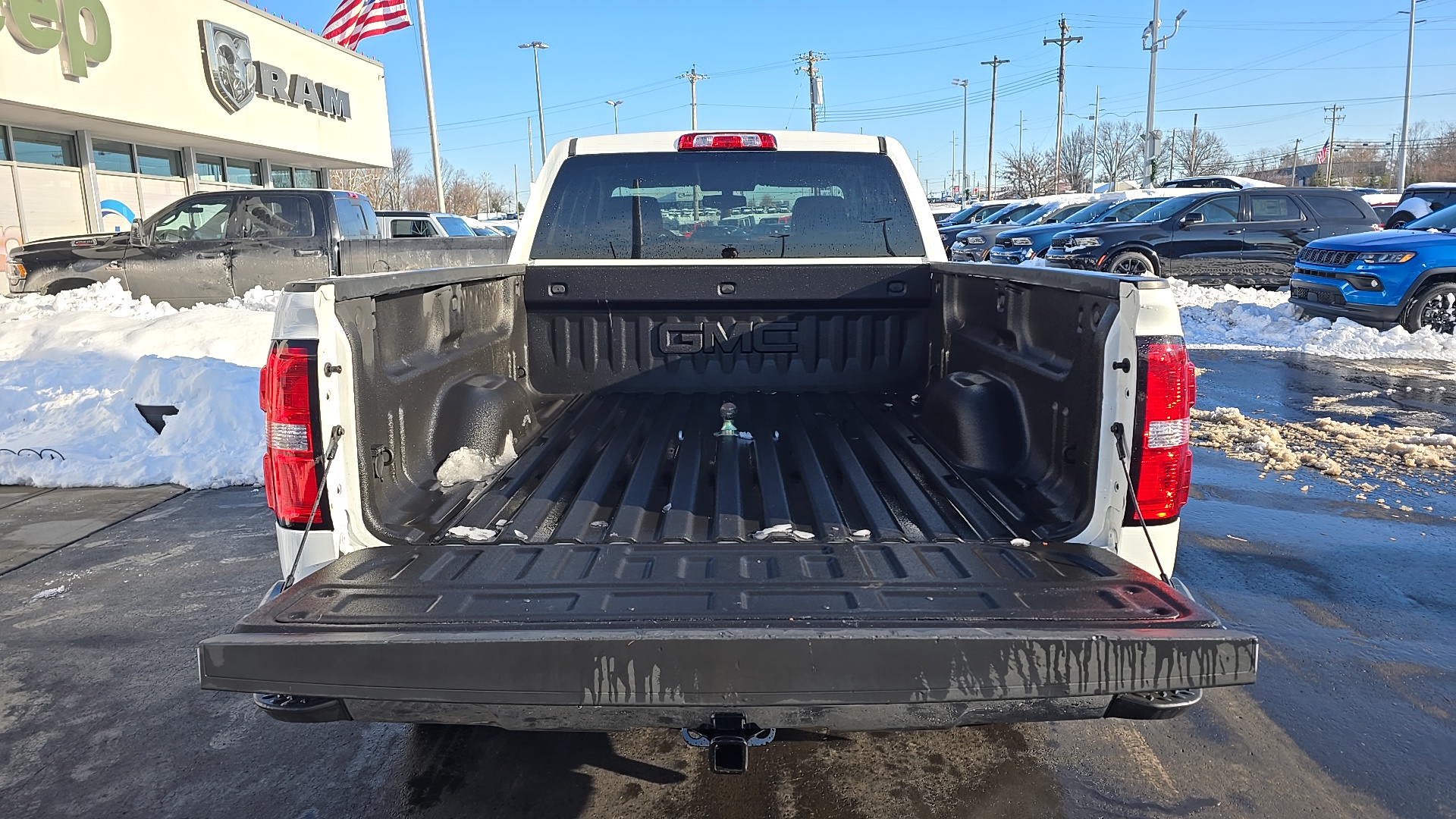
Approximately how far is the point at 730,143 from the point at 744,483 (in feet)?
5.92

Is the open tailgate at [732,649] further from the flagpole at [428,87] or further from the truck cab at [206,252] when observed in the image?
the flagpole at [428,87]

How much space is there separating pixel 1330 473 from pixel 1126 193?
20.6 m

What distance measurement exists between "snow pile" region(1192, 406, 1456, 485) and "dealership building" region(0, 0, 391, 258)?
18.2 meters

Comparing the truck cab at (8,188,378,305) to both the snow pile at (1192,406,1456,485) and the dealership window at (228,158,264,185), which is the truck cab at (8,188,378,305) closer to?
the snow pile at (1192,406,1456,485)

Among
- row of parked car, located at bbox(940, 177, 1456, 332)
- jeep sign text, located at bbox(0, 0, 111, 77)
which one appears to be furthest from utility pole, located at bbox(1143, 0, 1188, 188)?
jeep sign text, located at bbox(0, 0, 111, 77)

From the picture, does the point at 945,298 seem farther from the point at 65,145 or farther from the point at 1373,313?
the point at 65,145

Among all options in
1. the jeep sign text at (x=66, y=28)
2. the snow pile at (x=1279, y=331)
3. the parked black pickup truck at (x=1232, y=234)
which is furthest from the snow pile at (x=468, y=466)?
the jeep sign text at (x=66, y=28)

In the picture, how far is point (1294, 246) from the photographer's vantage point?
15.7m

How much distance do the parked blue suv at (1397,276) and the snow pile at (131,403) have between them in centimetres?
1283

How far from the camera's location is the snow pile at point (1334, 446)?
20.9 ft

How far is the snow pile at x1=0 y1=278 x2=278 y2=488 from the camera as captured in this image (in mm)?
6625

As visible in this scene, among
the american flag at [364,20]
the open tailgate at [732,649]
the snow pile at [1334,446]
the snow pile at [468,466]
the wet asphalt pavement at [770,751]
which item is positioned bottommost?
the wet asphalt pavement at [770,751]

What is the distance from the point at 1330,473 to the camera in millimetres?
6285

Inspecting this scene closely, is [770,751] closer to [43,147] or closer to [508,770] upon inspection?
[508,770]
